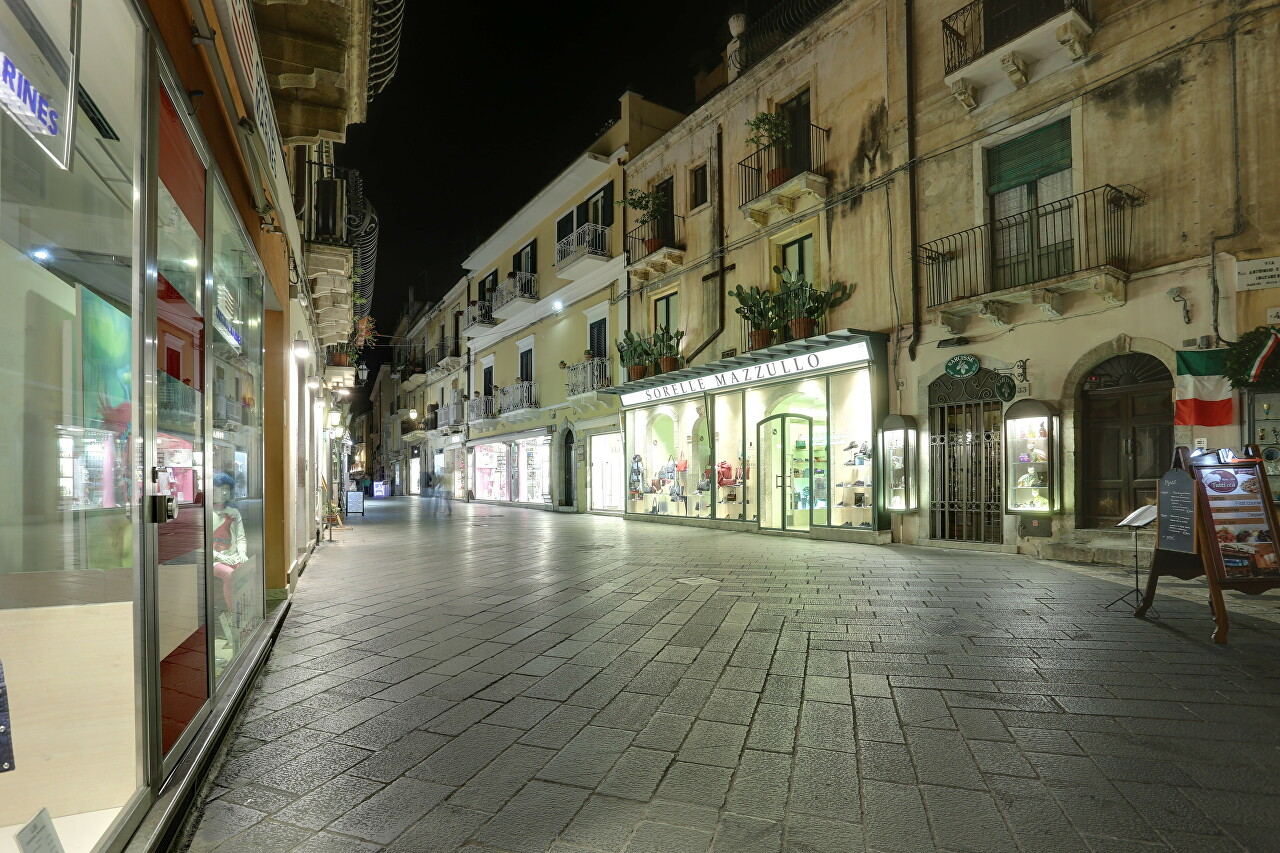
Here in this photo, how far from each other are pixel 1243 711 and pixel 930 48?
10888 mm

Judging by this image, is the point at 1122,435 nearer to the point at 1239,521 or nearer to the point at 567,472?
the point at 1239,521

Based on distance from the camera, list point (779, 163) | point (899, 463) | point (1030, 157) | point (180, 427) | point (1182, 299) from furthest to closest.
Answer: point (779, 163)
point (899, 463)
point (1030, 157)
point (1182, 299)
point (180, 427)

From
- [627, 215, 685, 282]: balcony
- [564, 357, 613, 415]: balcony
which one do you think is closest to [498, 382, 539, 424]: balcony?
[564, 357, 613, 415]: balcony

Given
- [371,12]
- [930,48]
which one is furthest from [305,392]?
[930,48]

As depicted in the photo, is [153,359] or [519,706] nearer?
[153,359]

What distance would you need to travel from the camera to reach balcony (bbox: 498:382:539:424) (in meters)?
23.2

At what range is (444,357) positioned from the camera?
32781mm

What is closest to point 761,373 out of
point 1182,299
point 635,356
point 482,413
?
point 635,356

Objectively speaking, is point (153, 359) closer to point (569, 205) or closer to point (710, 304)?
point (710, 304)

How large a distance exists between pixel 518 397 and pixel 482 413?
3.73 m

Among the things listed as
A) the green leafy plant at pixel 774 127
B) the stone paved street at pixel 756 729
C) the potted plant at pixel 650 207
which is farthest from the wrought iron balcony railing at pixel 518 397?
the stone paved street at pixel 756 729

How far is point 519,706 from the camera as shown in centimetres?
363

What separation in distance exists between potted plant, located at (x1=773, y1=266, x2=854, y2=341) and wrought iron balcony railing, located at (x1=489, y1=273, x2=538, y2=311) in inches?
470

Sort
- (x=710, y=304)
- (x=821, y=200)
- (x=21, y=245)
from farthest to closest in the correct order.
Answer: (x=710, y=304)
(x=821, y=200)
(x=21, y=245)
